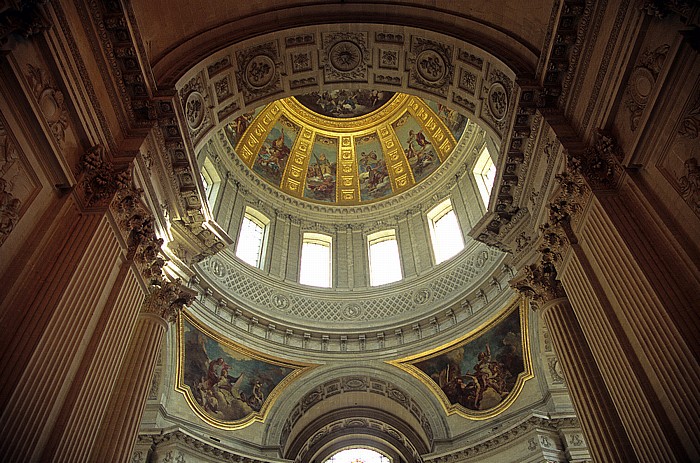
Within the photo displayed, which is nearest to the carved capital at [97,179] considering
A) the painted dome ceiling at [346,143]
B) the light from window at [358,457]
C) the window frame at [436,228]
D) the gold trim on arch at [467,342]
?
the gold trim on arch at [467,342]

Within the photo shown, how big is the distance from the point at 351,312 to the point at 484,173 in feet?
24.6

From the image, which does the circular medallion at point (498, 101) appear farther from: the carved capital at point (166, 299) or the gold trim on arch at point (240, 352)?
the gold trim on arch at point (240, 352)

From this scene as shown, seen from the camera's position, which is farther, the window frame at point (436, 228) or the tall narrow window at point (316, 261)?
the tall narrow window at point (316, 261)

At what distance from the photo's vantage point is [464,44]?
34.6 ft

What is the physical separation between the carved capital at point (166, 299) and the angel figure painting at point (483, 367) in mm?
9798

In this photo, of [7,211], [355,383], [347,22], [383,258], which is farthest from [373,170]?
[7,211]

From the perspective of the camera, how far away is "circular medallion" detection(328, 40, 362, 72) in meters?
11.9

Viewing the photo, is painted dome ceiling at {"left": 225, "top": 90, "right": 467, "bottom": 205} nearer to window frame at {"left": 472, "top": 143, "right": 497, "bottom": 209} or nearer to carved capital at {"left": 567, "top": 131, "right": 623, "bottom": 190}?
window frame at {"left": 472, "top": 143, "right": 497, "bottom": 209}

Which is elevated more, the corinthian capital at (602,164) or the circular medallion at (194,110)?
the circular medallion at (194,110)

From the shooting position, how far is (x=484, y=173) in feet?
66.1

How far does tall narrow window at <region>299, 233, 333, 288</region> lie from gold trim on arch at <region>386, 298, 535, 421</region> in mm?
4800

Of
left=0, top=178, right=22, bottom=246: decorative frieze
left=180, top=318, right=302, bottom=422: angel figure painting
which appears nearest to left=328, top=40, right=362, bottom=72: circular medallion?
left=0, top=178, right=22, bottom=246: decorative frieze

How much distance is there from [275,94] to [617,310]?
28.0 ft

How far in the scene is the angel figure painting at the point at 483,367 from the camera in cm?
1552
